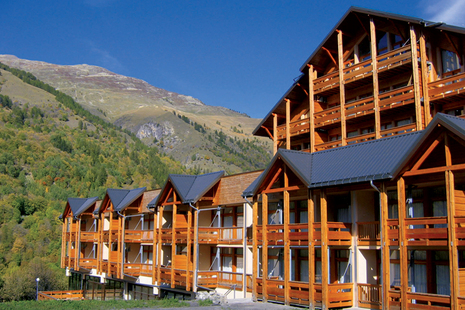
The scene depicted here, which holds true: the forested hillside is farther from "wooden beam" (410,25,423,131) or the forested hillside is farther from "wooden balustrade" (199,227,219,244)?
"wooden beam" (410,25,423,131)

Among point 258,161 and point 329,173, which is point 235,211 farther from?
point 258,161

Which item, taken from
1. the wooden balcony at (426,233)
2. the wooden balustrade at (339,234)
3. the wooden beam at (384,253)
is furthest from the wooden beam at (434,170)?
the wooden balustrade at (339,234)

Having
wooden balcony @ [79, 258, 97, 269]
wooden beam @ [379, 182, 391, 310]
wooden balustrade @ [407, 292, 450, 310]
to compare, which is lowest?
wooden balcony @ [79, 258, 97, 269]

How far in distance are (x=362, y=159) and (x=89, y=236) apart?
3426 centimetres

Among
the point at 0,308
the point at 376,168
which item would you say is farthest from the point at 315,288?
the point at 0,308

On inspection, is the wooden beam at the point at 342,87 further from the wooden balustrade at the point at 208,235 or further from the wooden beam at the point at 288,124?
the wooden balustrade at the point at 208,235

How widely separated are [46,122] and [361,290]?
124m

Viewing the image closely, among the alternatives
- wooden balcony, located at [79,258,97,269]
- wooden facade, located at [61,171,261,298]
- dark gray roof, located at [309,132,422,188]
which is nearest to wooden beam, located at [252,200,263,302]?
wooden facade, located at [61,171,261,298]

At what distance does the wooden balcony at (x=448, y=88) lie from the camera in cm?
2406

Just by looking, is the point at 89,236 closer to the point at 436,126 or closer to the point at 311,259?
the point at 311,259

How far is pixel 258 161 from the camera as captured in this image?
7082 inches

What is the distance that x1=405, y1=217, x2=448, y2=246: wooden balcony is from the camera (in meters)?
18.2

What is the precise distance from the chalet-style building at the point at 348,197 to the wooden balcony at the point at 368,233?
0.05m

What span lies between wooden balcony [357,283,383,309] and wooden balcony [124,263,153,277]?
20.3m
